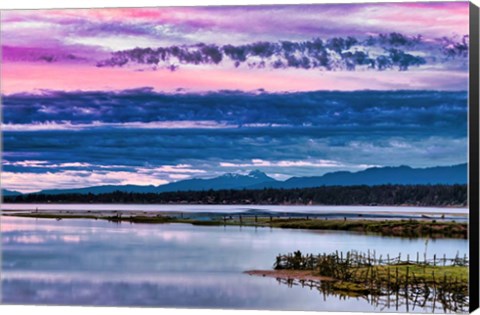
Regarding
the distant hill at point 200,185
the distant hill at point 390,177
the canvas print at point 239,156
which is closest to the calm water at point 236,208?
the canvas print at point 239,156

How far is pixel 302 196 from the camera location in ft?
67.1

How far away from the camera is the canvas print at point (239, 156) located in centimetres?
1964

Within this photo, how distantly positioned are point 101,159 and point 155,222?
117 centimetres

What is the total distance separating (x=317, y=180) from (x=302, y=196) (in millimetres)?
349

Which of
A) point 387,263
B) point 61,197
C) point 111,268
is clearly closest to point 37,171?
point 61,197

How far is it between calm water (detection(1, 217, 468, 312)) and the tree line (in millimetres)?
402

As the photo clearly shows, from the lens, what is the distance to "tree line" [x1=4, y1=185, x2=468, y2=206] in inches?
771

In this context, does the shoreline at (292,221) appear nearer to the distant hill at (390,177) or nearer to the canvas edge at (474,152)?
the canvas edge at (474,152)

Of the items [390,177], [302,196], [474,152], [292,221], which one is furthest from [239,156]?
[474,152]

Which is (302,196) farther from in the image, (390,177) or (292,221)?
(390,177)

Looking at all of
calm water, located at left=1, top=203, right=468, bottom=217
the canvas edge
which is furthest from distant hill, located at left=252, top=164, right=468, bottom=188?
calm water, located at left=1, top=203, right=468, bottom=217

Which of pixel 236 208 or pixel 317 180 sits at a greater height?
pixel 317 180

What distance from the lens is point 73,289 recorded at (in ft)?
67.6

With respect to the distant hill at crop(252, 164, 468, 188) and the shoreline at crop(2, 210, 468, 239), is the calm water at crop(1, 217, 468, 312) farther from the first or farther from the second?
the distant hill at crop(252, 164, 468, 188)
